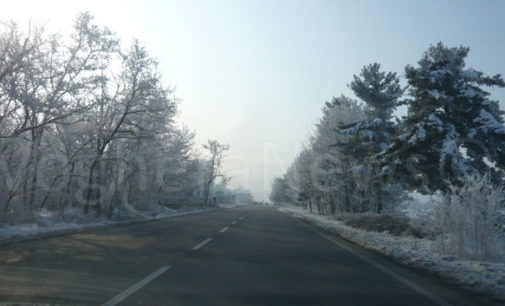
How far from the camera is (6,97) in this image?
1731 cm

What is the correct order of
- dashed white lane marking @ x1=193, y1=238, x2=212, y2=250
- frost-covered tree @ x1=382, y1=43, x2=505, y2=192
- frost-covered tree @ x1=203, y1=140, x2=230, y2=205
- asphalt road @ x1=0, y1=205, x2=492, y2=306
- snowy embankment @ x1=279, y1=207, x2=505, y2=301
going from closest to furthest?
asphalt road @ x1=0, y1=205, x2=492, y2=306 → snowy embankment @ x1=279, y1=207, x2=505, y2=301 → dashed white lane marking @ x1=193, y1=238, x2=212, y2=250 → frost-covered tree @ x1=382, y1=43, x2=505, y2=192 → frost-covered tree @ x1=203, y1=140, x2=230, y2=205

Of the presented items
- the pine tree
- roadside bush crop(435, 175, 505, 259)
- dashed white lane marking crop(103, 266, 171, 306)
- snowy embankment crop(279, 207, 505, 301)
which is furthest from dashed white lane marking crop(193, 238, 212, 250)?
the pine tree

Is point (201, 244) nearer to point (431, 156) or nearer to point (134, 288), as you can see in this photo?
point (134, 288)

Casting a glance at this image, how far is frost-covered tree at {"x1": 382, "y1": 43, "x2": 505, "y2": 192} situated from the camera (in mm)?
18250

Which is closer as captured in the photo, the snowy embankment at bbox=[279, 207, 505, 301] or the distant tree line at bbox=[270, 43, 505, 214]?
the snowy embankment at bbox=[279, 207, 505, 301]

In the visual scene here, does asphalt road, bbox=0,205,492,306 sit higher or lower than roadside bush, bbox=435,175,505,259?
lower

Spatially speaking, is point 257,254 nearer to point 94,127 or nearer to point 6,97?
point 6,97

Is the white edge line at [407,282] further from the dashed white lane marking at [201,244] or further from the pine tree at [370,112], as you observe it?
the pine tree at [370,112]

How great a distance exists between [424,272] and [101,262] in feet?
21.8

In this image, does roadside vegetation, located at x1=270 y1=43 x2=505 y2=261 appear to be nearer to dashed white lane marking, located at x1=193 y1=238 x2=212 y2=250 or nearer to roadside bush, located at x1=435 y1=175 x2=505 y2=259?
roadside bush, located at x1=435 y1=175 x2=505 y2=259

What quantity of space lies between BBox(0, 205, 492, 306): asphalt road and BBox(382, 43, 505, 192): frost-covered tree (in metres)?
9.53

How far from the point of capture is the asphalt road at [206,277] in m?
5.73

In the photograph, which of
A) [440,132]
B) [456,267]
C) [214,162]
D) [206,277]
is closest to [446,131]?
[440,132]

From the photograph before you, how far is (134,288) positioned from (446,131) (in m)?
16.6
